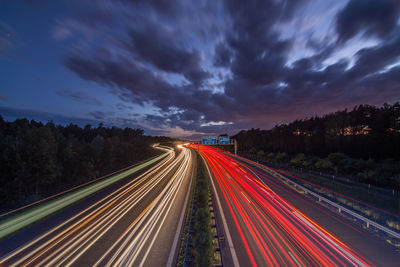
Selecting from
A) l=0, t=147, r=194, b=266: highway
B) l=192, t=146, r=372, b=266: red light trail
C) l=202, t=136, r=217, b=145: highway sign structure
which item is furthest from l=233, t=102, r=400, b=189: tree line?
l=0, t=147, r=194, b=266: highway

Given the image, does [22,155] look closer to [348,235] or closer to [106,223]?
[106,223]

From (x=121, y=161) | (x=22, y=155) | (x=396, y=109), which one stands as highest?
(x=396, y=109)

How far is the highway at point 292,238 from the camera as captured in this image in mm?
8734

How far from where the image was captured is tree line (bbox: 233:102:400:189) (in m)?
31.9

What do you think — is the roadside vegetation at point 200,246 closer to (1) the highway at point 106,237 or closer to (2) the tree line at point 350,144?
(1) the highway at point 106,237

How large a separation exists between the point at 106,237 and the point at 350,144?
71127 mm

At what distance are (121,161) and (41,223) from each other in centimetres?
5620

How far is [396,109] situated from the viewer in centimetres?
4566

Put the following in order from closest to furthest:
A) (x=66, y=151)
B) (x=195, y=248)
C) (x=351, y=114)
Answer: (x=195, y=248)
(x=66, y=151)
(x=351, y=114)

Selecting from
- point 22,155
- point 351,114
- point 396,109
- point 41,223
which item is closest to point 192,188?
point 41,223

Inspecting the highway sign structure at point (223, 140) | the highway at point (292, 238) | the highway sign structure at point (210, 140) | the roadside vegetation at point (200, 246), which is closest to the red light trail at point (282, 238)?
the highway at point (292, 238)

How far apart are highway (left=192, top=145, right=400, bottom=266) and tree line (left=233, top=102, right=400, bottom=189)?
70.4 ft

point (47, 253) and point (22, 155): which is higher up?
point (22, 155)

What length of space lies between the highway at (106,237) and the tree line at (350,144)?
109ft
